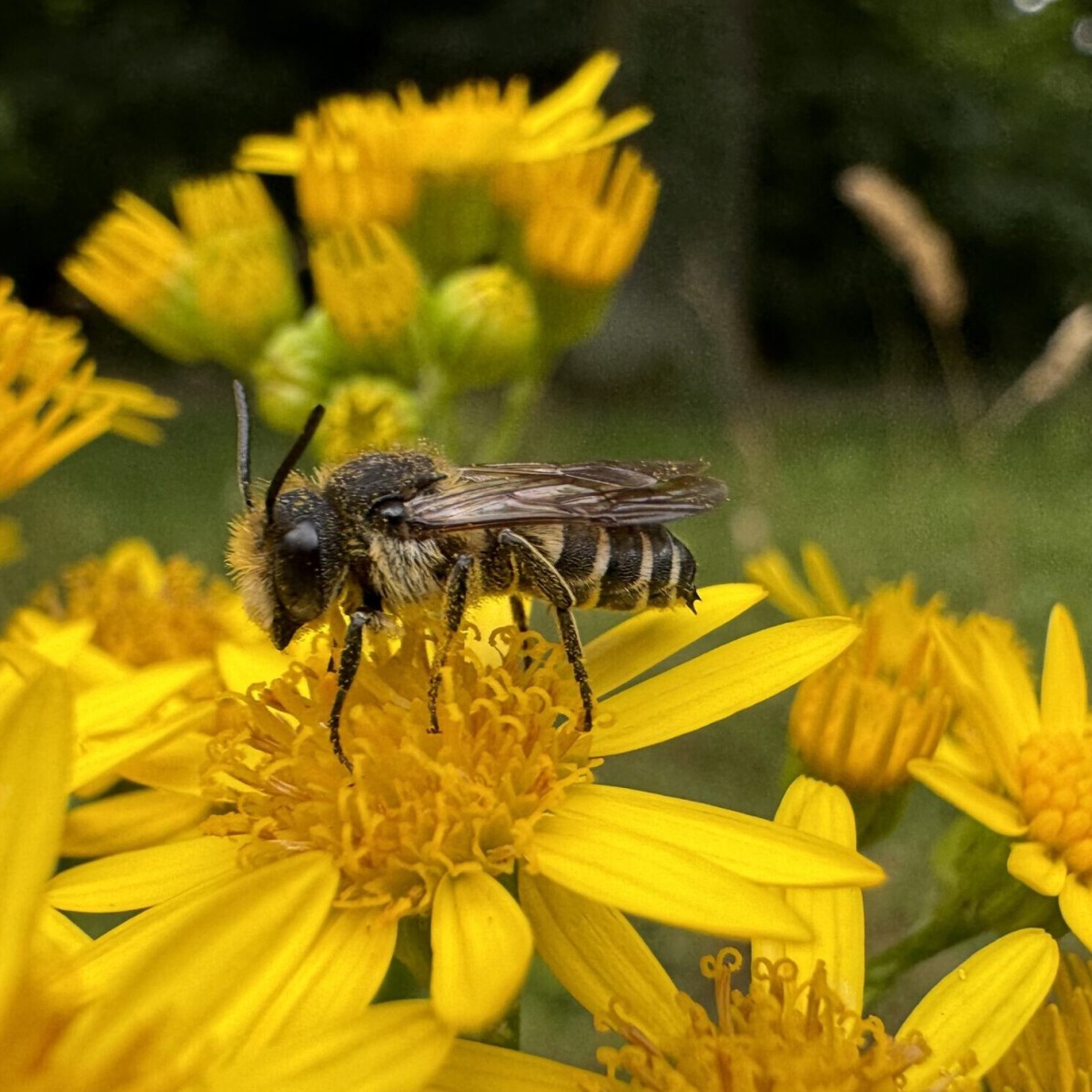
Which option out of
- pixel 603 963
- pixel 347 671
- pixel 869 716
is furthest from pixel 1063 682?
pixel 347 671

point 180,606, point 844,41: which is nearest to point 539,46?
point 844,41

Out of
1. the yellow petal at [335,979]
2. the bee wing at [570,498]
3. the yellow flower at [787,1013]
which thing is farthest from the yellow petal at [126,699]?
the yellow flower at [787,1013]

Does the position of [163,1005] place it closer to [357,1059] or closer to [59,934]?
[357,1059]

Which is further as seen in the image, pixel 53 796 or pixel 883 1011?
pixel 883 1011

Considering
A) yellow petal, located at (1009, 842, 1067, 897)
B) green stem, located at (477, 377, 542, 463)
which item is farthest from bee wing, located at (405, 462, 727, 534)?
green stem, located at (477, 377, 542, 463)

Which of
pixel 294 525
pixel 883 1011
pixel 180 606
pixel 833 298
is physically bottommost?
pixel 833 298

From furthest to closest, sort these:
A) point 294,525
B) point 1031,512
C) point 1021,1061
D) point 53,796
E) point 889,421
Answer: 1. point 889,421
2. point 1031,512
3. point 294,525
4. point 1021,1061
5. point 53,796

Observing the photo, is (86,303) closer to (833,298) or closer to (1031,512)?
(1031,512)

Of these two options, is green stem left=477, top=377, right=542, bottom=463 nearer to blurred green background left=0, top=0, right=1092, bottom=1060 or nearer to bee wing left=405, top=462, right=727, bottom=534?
bee wing left=405, top=462, right=727, bottom=534
